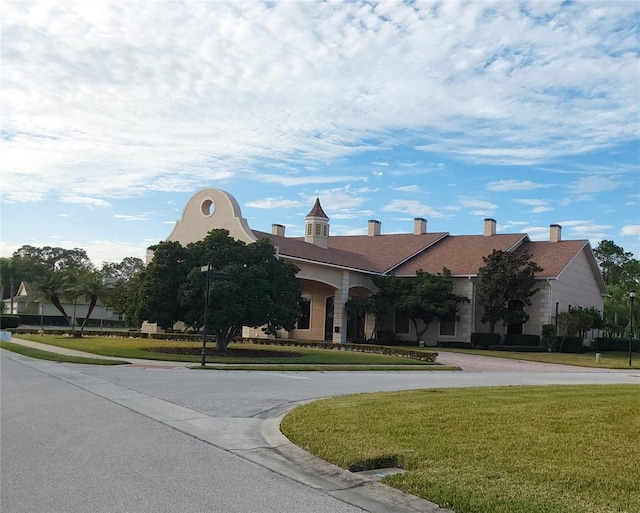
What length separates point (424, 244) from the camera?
164 ft

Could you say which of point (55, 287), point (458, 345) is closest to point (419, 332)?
point (458, 345)

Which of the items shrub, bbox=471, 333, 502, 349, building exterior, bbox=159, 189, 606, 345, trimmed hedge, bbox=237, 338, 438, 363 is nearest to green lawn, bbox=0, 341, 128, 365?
trimmed hedge, bbox=237, 338, 438, 363

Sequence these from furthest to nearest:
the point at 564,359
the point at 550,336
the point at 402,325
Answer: the point at 402,325 → the point at 550,336 → the point at 564,359

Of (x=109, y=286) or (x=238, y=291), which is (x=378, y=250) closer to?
(x=109, y=286)

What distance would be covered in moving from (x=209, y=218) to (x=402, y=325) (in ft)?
48.7

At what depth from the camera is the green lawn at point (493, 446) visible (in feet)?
20.9

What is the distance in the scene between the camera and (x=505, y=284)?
40.8 m

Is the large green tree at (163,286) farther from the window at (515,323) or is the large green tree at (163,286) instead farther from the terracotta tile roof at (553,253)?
the terracotta tile roof at (553,253)

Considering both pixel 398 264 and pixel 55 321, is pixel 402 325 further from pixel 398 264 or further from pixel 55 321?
pixel 55 321

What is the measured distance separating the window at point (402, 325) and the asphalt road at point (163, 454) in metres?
30.0

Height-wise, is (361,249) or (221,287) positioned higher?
(361,249)

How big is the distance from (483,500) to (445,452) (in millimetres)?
1854

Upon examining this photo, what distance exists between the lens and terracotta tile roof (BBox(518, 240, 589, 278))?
42469 millimetres

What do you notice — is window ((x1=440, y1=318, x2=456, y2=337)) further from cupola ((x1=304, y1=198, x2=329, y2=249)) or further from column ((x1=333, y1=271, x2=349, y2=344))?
cupola ((x1=304, y1=198, x2=329, y2=249))
